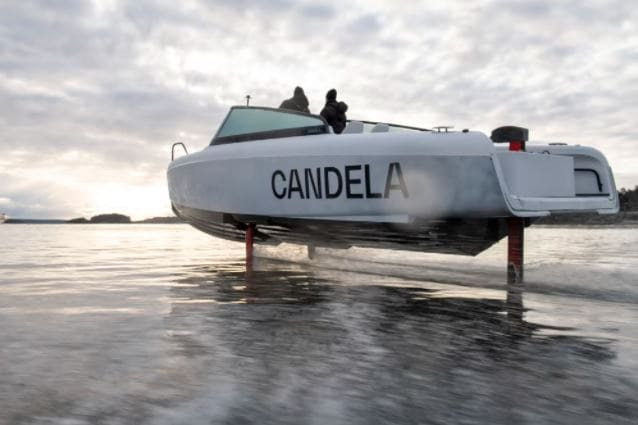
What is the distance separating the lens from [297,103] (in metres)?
6.76

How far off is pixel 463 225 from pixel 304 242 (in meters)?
2.32

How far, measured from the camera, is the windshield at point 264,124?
17.8 feet

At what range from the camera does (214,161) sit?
615 centimetres

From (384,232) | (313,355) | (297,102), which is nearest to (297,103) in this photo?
(297,102)

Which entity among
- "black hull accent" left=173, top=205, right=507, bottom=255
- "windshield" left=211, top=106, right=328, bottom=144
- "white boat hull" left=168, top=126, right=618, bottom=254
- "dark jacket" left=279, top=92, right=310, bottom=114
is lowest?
"black hull accent" left=173, top=205, right=507, bottom=255

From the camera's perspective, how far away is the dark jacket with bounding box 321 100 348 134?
6445mm

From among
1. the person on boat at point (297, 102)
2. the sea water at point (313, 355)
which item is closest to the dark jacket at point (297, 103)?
the person on boat at point (297, 102)

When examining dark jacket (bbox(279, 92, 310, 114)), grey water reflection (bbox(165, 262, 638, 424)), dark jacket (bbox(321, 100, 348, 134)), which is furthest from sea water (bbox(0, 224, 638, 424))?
dark jacket (bbox(279, 92, 310, 114))

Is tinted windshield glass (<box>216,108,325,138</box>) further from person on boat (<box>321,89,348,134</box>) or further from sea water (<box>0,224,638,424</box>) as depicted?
sea water (<box>0,224,638,424</box>)

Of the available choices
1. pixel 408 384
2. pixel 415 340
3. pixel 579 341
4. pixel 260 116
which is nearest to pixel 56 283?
pixel 260 116

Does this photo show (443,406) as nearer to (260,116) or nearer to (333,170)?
(333,170)

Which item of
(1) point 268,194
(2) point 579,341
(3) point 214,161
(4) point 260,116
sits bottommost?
(2) point 579,341

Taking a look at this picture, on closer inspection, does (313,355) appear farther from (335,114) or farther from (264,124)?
(335,114)

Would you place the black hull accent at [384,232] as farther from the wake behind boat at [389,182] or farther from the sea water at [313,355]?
the sea water at [313,355]
